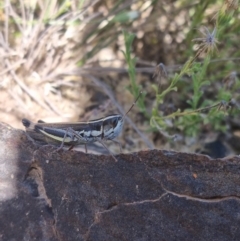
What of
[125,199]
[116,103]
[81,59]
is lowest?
[116,103]

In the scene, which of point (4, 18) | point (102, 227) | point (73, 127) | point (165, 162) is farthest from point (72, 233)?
point (4, 18)

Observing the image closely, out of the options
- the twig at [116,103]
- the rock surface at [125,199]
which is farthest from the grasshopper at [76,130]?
the twig at [116,103]

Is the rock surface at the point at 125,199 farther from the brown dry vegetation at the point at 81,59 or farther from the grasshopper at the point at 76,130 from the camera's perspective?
the brown dry vegetation at the point at 81,59

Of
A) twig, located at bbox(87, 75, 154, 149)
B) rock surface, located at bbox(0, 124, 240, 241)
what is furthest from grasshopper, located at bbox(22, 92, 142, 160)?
twig, located at bbox(87, 75, 154, 149)

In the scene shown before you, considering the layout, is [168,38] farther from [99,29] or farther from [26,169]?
[26,169]

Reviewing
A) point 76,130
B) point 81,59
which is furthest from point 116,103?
point 76,130

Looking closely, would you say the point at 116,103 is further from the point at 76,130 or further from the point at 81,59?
the point at 76,130
